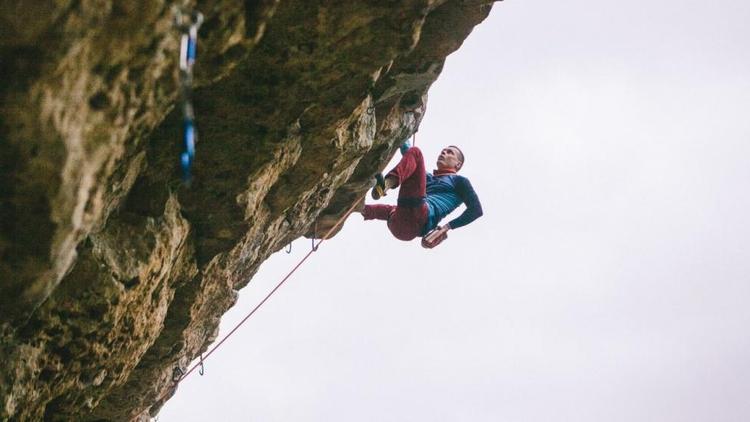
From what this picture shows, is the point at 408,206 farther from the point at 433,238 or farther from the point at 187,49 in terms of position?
the point at 187,49

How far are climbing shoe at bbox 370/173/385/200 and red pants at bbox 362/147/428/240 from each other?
146 mm

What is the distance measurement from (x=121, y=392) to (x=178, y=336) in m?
0.91

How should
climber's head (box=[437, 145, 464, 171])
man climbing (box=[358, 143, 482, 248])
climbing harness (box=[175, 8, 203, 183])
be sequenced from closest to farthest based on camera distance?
climbing harness (box=[175, 8, 203, 183])
man climbing (box=[358, 143, 482, 248])
climber's head (box=[437, 145, 464, 171])

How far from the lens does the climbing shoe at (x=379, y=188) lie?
8.37m

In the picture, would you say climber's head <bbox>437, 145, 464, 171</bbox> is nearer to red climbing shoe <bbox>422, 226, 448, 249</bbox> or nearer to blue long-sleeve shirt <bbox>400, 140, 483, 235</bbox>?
blue long-sleeve shirt <bbox>400, 140, 483, 235</bbox>

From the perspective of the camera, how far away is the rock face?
8.51 feet

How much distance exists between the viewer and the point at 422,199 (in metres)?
9.08

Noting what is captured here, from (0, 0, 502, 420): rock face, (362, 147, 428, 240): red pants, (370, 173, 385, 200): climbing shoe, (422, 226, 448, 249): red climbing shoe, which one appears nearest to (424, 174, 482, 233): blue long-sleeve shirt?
(422, 226, 448, 249): red climbing shoe

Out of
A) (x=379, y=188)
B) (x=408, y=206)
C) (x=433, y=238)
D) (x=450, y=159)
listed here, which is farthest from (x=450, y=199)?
(x=379, y=188)

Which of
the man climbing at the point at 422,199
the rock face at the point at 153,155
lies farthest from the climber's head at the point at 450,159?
the rock face at the point at 153,155

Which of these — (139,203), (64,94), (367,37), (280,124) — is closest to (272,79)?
(280,124)

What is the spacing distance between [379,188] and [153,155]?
14.6 ft

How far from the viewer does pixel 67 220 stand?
298 centimetres

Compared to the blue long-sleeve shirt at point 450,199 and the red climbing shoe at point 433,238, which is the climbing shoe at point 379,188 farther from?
the red climbing shoe at point 433,238
